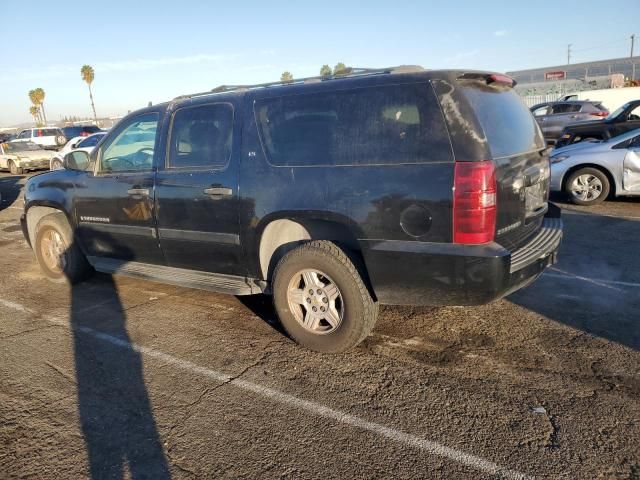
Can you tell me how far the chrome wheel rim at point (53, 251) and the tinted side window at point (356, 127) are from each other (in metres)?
3.21

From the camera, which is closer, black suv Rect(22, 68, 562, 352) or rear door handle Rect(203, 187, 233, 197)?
black suv Rect(22, 68, 562, 352)

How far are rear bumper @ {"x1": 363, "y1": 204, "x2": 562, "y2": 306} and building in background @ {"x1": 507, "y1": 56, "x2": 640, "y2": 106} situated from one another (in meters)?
34.6

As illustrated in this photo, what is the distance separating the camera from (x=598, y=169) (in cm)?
841

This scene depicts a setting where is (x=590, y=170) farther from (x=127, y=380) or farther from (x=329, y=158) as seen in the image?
(x=127, y=380)

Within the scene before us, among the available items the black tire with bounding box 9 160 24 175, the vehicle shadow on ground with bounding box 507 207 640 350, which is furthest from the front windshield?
the vehicle shadow on ground with bounding box 507 207 640 350

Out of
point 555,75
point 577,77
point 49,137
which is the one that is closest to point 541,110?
point 49,137

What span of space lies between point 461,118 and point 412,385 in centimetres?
174

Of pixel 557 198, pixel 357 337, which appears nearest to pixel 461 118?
pixel 357 337

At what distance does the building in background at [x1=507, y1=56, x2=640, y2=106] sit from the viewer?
39159 millimetres

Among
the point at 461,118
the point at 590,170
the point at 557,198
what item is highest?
the point at 461,118

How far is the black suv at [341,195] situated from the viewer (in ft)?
10.1

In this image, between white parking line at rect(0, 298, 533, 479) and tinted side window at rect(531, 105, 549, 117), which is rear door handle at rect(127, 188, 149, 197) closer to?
white parking line at rect(0, 298, 533, 479)

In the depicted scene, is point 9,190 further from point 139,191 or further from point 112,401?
point 112,401

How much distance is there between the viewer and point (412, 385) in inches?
126
